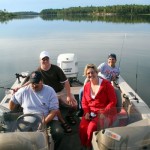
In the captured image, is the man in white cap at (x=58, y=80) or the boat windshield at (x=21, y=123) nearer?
the boat windshield at (x=21, y=123)

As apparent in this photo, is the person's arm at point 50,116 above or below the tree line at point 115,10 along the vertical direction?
below

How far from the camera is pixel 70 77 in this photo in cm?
716

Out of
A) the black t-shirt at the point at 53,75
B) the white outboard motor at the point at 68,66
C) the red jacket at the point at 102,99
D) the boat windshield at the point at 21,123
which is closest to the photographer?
the boat windshield at the point at 21,123

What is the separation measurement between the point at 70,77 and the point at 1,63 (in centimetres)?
694

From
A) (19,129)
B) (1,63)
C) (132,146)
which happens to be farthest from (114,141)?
(1,63)

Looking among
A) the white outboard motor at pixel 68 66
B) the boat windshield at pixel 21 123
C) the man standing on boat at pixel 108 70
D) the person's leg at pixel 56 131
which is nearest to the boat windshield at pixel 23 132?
the boat windshield at pixel 21 123

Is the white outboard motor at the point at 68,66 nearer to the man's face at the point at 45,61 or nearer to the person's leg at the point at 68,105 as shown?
the person's leg at the point at 68,105

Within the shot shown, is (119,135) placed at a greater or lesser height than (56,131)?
greater

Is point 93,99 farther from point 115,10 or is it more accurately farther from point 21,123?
point 115,10

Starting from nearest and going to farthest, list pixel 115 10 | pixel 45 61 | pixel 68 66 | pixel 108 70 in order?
pixel 45 61, pixel 108 70, pixel 68 66, pixel 115 10

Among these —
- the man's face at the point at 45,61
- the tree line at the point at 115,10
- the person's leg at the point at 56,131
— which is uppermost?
the tree line at the point at 115,10

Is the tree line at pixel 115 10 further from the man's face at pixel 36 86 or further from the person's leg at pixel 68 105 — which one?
the man's face at pixel 36 86

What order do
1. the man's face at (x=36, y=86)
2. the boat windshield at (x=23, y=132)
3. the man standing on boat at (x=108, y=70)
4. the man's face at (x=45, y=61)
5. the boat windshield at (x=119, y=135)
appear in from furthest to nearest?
the man standing on boat at (x=108, y=70) → the man's face at (x=45, y=61) → the man's face at (x=36, y=86) → the boat windshield at (x=119, y=135) → the boat windshield at (x=23, y=132)

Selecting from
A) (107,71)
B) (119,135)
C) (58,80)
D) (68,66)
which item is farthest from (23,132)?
(68,66)
